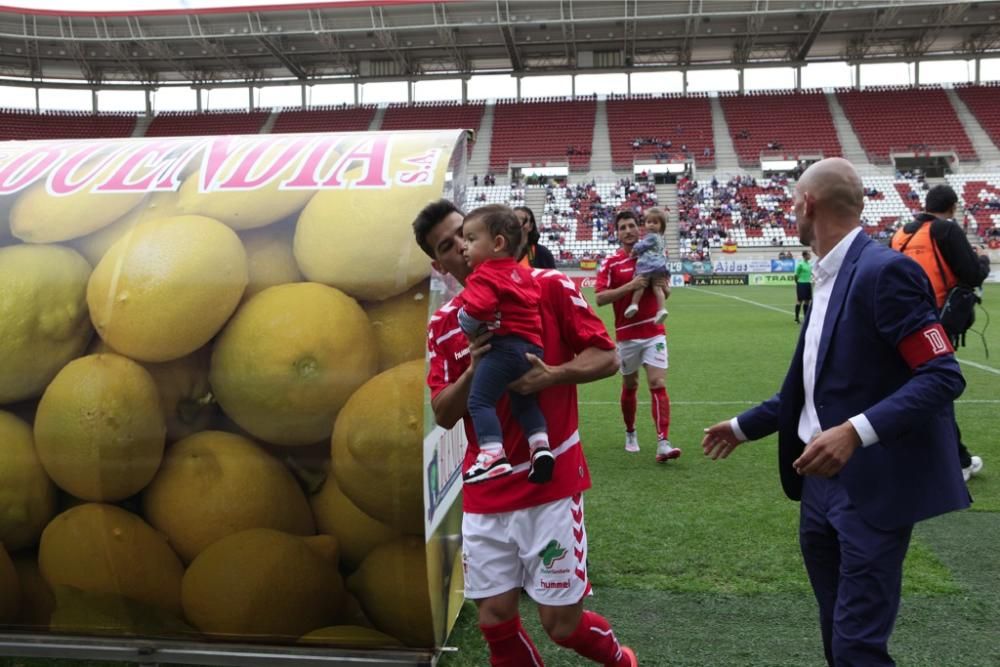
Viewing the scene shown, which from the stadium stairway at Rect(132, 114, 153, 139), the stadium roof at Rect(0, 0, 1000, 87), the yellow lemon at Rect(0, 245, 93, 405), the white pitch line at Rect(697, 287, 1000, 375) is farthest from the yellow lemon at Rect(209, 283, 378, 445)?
the stadium stairway at Rect(132, 114, 153, 139)

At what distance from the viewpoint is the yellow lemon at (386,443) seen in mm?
2838

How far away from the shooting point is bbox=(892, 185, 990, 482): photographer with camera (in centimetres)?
520

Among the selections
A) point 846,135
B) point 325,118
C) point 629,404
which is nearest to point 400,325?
point 629,404

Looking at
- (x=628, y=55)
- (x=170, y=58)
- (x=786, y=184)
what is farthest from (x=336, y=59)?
(x=786, y=184)

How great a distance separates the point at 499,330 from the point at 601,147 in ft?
146

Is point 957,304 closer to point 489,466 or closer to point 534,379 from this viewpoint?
point 534,379

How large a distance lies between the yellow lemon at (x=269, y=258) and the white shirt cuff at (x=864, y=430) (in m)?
1.88

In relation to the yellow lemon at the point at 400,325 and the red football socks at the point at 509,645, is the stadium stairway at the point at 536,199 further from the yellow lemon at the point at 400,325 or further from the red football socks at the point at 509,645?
the red football socks at the point at 509,645

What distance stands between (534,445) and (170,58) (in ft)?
154

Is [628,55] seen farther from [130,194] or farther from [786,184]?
[130,194]

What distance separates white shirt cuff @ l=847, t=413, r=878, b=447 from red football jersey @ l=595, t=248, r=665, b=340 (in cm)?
411

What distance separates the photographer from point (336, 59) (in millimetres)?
44625

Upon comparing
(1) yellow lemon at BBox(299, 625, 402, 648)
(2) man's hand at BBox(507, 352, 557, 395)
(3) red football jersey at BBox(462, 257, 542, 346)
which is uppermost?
(3) red football jersey at BBox(462, 257, 542, 346)

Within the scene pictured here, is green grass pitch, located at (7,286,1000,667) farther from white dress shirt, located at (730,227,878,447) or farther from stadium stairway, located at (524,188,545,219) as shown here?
stadium stairway, located at (524,188,545,219)
